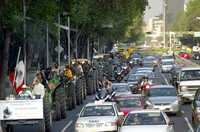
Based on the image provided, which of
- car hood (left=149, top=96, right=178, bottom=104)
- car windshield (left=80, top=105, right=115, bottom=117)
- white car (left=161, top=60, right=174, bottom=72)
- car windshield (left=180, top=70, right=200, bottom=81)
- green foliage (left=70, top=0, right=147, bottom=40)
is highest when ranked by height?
green foliage (left=70, top=0, right=147, bottom=40)

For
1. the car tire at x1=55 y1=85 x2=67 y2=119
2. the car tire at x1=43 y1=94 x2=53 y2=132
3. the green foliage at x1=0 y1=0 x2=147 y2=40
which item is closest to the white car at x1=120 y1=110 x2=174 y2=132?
the car tire at x1=43 y1=94 x2=53 y2=132

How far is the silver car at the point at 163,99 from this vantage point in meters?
35.4

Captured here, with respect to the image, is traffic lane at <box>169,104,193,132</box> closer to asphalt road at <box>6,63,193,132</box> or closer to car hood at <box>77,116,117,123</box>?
asphalt road at <box>6,63,193,132</box>

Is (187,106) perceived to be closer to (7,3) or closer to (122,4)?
(7,3)

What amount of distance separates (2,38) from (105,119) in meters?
14.2

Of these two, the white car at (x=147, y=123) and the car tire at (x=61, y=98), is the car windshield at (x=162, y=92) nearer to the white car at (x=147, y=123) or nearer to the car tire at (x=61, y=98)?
the car tire at (x=61, y=98)

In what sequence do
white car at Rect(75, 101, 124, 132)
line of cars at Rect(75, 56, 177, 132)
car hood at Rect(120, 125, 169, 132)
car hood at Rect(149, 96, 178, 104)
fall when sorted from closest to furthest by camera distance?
1. car hood at Rect(120, 125, 169, 132)
2. line of cars at Rect(75, 56, 177, 132)
3. white car at Rect(75, 101, 124, 132)
4. car hood at Rect(149, 96, 178, 104)

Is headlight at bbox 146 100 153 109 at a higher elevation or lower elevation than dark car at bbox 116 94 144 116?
lower

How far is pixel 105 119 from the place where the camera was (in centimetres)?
2617

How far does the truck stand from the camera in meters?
42.2

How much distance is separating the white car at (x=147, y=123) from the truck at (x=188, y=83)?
1854cm

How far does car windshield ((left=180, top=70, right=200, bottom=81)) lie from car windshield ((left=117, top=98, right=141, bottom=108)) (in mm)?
12529

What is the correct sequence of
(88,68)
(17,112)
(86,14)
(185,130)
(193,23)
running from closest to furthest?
(17,112) → (185,130) → (88,68) → (86,14) → (193,23)

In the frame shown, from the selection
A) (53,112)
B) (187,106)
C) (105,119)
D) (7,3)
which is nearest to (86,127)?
(105,119)
